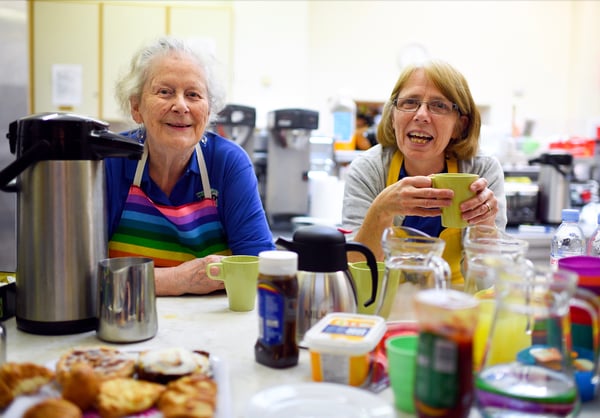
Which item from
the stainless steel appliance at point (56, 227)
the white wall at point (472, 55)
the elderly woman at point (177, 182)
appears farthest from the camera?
the white wall at point (472, 55)

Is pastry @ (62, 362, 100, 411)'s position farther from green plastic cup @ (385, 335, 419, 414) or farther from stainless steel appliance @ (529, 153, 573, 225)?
stainless steel appliance @ (529, 153, 573, 225)

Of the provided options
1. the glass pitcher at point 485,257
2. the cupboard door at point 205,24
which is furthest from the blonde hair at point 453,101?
the cupboard door at point 205,24

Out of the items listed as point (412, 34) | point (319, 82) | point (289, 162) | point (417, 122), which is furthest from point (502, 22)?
point (417, 122)

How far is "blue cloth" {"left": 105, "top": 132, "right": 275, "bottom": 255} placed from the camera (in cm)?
154

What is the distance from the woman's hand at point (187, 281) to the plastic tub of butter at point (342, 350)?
504 millimetres

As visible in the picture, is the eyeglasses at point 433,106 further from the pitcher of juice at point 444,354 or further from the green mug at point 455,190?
the pitcher of juice at point 444,354

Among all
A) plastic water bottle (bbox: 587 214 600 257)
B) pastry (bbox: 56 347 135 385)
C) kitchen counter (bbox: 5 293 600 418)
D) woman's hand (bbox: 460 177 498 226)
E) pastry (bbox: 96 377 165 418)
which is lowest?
kitchen counter (bbox: 5 293 600 418)

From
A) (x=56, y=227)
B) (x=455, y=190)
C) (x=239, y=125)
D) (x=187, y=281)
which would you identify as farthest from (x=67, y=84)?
(x=455, y=190)

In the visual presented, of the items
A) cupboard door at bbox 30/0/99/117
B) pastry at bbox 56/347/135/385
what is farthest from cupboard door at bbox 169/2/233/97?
pastry at bbox 56/347/135/385

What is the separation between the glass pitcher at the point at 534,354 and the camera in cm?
63

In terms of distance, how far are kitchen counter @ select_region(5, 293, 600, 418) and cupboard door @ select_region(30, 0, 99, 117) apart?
3547 mm

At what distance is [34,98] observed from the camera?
4336 mm

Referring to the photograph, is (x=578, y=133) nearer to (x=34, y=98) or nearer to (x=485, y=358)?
(x=34, y=98)

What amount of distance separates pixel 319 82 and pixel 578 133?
2.25 m
